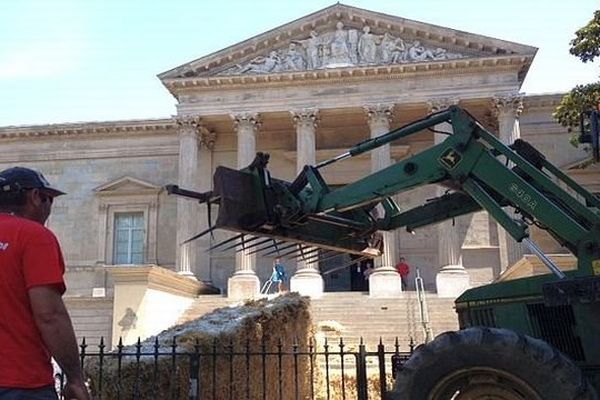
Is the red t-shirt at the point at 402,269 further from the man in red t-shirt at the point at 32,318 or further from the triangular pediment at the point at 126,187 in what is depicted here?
the man in red t-shirt at the point at 32,318

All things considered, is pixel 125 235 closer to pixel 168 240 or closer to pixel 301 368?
pixel 168 240

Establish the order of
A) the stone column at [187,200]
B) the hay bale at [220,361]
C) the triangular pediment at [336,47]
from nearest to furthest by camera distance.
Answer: the hay bale at [220,361] → the stone column at [187,200] → the triangular pediment at [336,47]

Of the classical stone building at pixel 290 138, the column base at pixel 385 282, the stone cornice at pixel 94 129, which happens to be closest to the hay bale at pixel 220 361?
the column base at pixel 385 282

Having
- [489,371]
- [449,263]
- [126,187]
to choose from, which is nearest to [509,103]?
[449,263]

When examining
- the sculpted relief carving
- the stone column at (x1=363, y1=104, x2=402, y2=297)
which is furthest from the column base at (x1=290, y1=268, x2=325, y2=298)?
the sculpted relief carving

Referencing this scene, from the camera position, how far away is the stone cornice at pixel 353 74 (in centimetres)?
2834

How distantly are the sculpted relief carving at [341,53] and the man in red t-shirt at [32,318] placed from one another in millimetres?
27126

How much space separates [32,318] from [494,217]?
3994mm

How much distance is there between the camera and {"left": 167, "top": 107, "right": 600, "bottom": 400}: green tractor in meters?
5.15

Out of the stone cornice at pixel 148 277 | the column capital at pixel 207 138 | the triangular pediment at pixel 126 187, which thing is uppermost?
the column capital at pixel 207 138

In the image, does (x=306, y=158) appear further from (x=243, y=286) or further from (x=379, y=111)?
(x=243, y=286)

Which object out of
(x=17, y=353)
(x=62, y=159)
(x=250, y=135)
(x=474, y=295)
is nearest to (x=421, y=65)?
(x=250, y=135)

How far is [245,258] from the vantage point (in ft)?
94.2

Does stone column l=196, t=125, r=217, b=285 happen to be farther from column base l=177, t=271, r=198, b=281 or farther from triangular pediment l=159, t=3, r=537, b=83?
triangular pediment l=159, t=3, r=537, b=83
